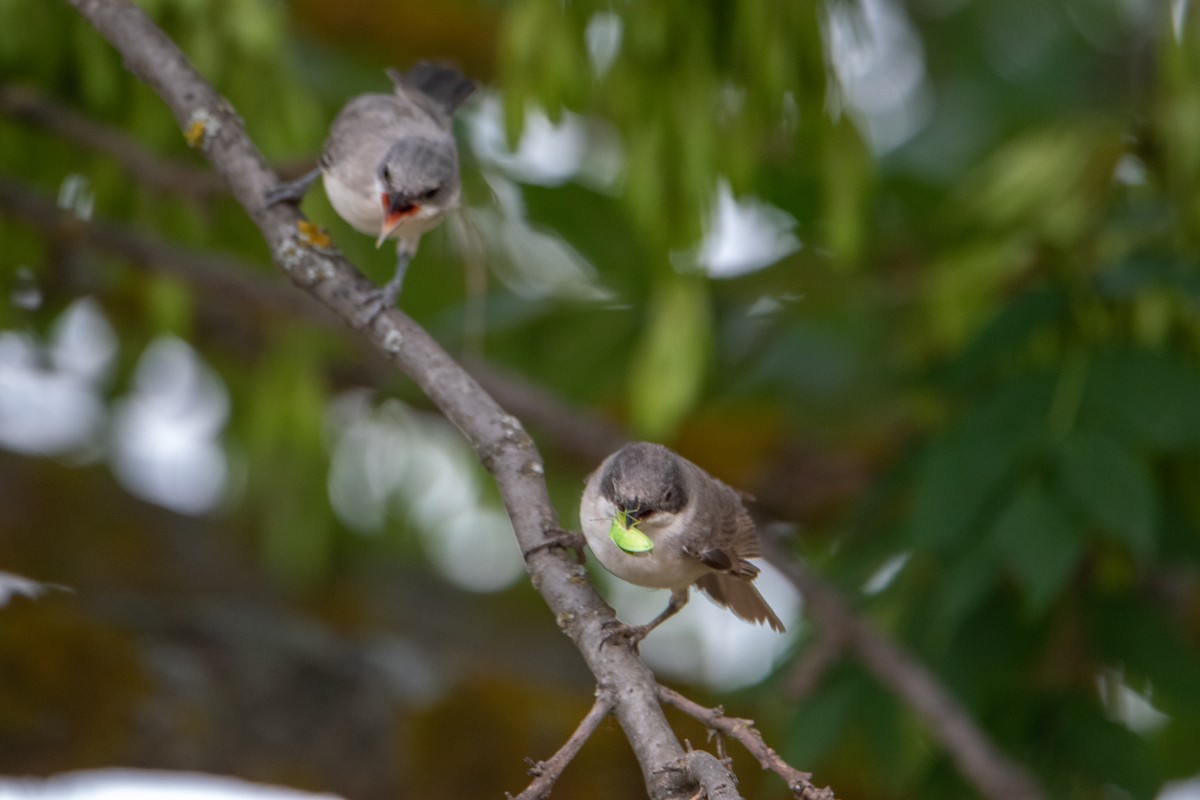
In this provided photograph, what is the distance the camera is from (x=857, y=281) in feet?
10.9

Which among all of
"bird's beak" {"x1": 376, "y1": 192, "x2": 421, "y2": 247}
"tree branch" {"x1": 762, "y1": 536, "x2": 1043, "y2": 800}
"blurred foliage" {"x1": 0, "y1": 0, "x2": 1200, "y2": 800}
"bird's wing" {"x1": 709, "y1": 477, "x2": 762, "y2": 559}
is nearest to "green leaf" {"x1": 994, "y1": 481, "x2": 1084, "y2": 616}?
"blurred foliage" {"x1": 0, "y1": 0, "x2": 1200, "y2": 800}

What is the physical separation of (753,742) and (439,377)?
2.12 ft

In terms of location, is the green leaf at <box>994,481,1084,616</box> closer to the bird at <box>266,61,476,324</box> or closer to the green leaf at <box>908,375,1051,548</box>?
the green leaf at <box>908,375,1051,548</box>

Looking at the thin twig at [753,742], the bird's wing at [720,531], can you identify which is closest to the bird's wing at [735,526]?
the bird's wing at [720,531]

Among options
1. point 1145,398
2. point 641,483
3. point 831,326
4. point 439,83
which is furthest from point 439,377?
point 831,326

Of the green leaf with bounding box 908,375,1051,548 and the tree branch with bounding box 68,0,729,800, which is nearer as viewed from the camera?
the tree branch with bounding box 68,0,729,800

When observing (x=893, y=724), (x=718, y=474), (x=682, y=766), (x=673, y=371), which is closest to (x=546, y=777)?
(x=682, y=766)

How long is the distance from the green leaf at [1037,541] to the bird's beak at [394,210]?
1196 mm

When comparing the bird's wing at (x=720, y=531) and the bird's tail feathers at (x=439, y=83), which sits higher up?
the bird's tail feathers at (x=439, y=83)

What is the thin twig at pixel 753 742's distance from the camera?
1130 mm

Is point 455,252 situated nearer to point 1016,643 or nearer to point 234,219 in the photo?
point 234,219

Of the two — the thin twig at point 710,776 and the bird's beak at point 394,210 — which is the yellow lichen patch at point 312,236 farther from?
the thin twig at point 710,776

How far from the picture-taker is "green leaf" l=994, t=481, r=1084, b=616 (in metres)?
2.30

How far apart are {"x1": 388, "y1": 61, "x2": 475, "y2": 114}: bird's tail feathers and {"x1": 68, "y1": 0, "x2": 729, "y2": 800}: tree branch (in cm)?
68
